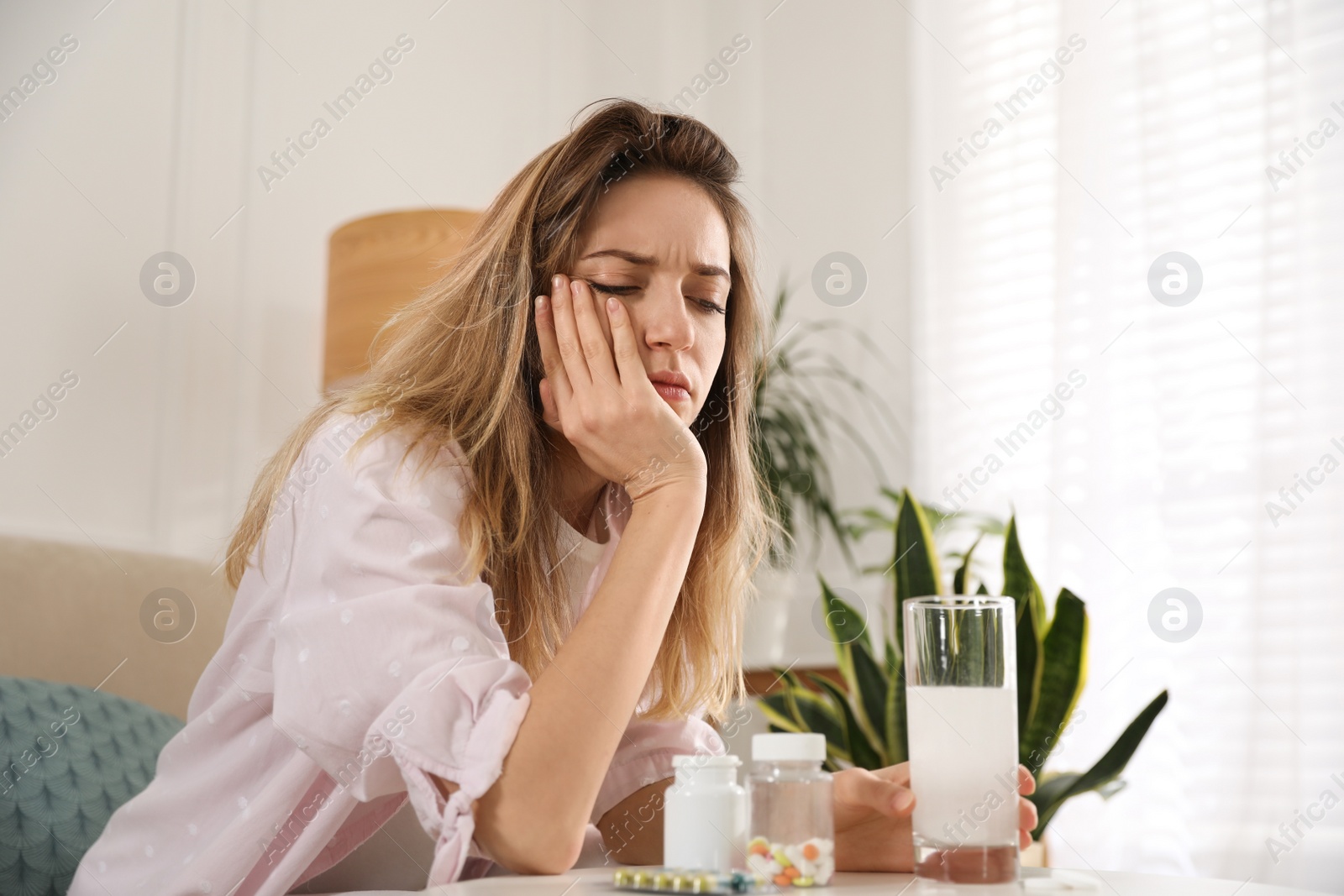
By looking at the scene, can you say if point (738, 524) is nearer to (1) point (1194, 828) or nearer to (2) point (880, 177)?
(1) point (1194, 828)

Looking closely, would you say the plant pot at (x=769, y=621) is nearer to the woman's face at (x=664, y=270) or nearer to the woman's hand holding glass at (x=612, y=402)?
the woman's face at (x=664, y=270)

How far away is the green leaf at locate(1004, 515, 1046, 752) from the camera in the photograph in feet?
5.40

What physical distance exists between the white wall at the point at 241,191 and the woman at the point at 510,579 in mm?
841

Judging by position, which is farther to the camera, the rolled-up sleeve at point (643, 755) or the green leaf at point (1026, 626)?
the green leaf at point (1026, 626)

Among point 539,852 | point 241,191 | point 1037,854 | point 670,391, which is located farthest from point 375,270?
point 1037,854

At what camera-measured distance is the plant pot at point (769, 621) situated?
2209 millimetres

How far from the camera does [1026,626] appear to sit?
1.67 metres

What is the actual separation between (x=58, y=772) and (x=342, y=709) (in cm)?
65

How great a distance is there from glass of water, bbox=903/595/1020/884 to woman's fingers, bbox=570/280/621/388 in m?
0.39

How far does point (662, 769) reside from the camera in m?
1.14

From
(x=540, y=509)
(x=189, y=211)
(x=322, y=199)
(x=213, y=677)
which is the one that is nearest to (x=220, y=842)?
(x=213, y=677)

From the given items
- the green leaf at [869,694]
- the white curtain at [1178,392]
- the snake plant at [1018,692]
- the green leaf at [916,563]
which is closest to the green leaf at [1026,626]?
the snake plant at [1018,692]

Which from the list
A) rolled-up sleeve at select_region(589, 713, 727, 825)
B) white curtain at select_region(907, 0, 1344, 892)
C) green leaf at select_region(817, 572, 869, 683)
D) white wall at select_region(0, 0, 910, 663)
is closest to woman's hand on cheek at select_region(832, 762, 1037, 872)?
rolled-up sleeve at select_region(589, 713, 727, 825)

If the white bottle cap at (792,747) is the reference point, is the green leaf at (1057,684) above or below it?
below
